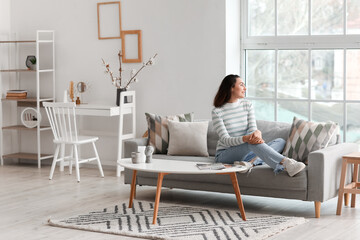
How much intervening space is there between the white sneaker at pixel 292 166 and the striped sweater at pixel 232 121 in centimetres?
50

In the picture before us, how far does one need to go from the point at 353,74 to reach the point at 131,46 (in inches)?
90.4

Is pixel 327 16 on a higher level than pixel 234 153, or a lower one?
higher

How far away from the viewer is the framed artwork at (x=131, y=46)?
22.0ft

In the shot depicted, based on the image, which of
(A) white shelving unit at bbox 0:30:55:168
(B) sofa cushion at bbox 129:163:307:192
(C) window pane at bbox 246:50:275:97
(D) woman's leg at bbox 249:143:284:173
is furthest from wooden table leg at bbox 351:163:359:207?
(A) white shelving unit at bbox 0:30:55:168

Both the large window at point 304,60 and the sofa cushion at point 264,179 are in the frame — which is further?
the large window at point 304,60

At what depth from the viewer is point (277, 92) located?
6.23 m

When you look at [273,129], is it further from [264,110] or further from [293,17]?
[293,17]

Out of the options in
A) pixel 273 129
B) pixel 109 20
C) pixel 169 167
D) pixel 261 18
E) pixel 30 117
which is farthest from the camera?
pixel 30 117

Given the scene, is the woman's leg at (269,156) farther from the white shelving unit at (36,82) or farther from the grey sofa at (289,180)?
the white shelving unit at (36,82)

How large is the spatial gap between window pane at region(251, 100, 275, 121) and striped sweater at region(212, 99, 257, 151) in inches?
46.5

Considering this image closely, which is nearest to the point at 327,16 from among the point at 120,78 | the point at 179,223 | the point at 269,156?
the point at 269,156

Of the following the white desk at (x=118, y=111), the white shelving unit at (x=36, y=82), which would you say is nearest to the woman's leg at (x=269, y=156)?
the white desk at (x=118, y=111)

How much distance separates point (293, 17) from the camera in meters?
6.10

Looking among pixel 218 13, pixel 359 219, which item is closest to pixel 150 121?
pixel 218 13
